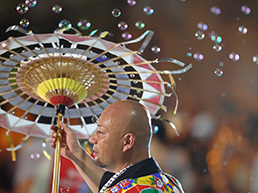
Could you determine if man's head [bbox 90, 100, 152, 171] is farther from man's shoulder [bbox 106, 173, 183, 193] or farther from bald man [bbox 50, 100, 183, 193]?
man's shoulder [bbox 106, 173, 183, 193]

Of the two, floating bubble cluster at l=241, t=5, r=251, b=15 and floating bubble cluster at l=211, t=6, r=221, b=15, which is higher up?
floating bubble cluster at l=241, t=5, r=251, b=15

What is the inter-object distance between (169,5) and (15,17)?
1393 mm

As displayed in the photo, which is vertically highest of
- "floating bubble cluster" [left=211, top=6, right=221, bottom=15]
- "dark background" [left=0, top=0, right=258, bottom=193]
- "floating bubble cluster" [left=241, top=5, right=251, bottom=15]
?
"floating bubble cluster" [left=241, top=5, right=251, bottom=15]

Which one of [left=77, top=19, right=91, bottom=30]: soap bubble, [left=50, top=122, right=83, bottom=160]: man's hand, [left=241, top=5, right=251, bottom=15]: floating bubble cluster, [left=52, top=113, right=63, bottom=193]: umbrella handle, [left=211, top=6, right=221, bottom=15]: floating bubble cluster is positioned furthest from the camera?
[left=241, top=5, right=251, bottom=15]: floating bubble cluster

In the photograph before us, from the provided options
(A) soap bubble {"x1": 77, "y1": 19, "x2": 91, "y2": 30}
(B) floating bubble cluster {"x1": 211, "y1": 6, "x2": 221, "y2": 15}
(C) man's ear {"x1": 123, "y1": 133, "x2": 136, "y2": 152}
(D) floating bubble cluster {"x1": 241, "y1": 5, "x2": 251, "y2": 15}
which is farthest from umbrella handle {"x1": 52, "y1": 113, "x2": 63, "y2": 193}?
(D) floating bubble cluster {"x1": 241, "y1": 5, "x2": 251, "y2": 15}

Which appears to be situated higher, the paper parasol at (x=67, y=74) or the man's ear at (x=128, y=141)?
the paper parasol at (x=67, y=74)

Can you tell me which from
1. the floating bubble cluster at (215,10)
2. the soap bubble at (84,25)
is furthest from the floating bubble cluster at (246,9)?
the soap bubble at (84,25)

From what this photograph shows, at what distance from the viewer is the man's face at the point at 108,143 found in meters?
1.37

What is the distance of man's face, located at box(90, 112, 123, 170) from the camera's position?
1.37m

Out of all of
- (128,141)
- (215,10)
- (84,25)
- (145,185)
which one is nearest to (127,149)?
(128,141)

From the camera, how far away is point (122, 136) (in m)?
1.37

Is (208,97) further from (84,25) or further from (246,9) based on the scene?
(84,25)

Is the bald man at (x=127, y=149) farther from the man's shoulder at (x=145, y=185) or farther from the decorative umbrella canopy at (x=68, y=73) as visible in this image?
the decorative umbrella canopy at (x=68, y=73)

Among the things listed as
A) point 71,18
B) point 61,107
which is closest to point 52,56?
point 61,107
